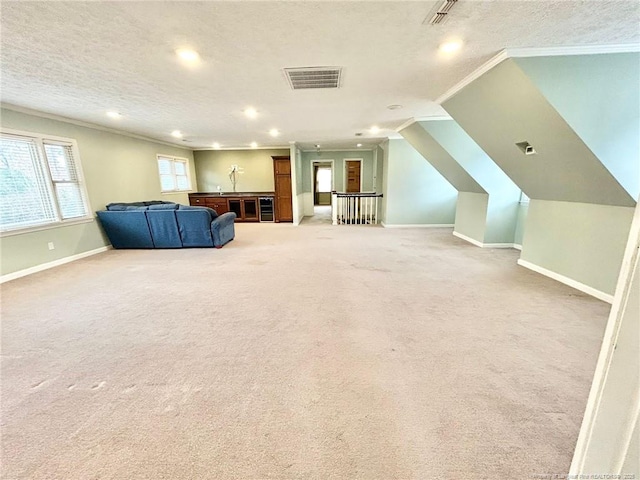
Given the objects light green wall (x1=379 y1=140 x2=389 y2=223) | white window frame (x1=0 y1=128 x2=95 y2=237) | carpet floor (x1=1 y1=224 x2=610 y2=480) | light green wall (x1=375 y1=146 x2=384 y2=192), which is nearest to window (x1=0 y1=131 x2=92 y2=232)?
white window frame (x1=0 y1=128 x2=95 y2=237)

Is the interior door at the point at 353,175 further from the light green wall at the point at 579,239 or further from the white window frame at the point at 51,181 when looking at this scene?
the white window frame at the point at 51,181

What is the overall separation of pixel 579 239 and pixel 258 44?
4178mm

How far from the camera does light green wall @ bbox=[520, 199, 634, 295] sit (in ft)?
9.20

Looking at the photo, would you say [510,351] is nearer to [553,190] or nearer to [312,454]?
[312,454]

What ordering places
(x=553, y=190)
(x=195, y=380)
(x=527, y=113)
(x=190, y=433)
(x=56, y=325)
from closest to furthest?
(x=190, y=433)
(x=195, y=380)
(x=56, y=325)
(x=527, y=113)
(x=553, y=190)

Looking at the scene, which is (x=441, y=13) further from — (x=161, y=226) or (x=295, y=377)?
(x=161, y=226)

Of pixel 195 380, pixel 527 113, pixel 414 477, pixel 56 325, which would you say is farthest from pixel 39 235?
pixel 527 113

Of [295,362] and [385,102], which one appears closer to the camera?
[295,362]

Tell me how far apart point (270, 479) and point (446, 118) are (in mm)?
5644

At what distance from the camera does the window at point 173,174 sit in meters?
7.34

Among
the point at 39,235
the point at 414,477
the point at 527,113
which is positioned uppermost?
the point at 527,113

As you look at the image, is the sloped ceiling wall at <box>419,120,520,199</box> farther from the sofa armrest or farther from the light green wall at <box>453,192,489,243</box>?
the sofa armrest

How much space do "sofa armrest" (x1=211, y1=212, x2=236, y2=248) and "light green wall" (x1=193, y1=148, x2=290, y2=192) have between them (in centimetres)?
391

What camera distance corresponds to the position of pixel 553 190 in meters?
3.38
